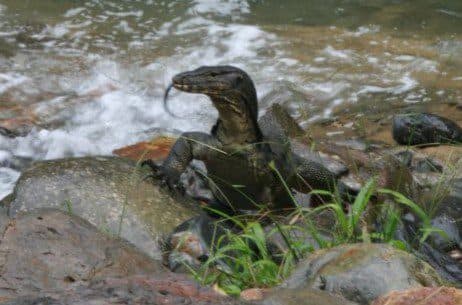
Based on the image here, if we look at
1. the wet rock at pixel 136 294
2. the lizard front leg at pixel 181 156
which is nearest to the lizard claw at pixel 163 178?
the lizard front leg at pixel 181 156

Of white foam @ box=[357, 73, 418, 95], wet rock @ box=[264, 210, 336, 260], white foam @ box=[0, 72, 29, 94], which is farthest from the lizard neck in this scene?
white foam @ box=[0, 72, 29, 94]

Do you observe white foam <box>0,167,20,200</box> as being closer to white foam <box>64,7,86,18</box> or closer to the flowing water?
the flowing water

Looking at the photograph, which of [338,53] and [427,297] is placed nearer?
[427,297]

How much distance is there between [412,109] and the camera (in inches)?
300

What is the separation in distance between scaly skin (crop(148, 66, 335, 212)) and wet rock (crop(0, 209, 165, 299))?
2.13m

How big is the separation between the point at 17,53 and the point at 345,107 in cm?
377

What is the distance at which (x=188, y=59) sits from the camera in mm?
9023

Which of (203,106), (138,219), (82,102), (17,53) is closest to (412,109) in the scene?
(203,106)

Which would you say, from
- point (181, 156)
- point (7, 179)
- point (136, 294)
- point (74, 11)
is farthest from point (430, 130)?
point (74, 11)

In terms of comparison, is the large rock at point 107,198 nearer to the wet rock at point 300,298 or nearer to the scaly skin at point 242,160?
the scaly skin at point 242,160

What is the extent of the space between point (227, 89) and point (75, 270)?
8.31 ft

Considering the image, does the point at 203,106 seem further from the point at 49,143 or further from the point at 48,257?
the point at 48,257

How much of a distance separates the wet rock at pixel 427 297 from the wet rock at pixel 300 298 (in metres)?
0.14

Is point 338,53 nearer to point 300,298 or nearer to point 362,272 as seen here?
point 362,272
